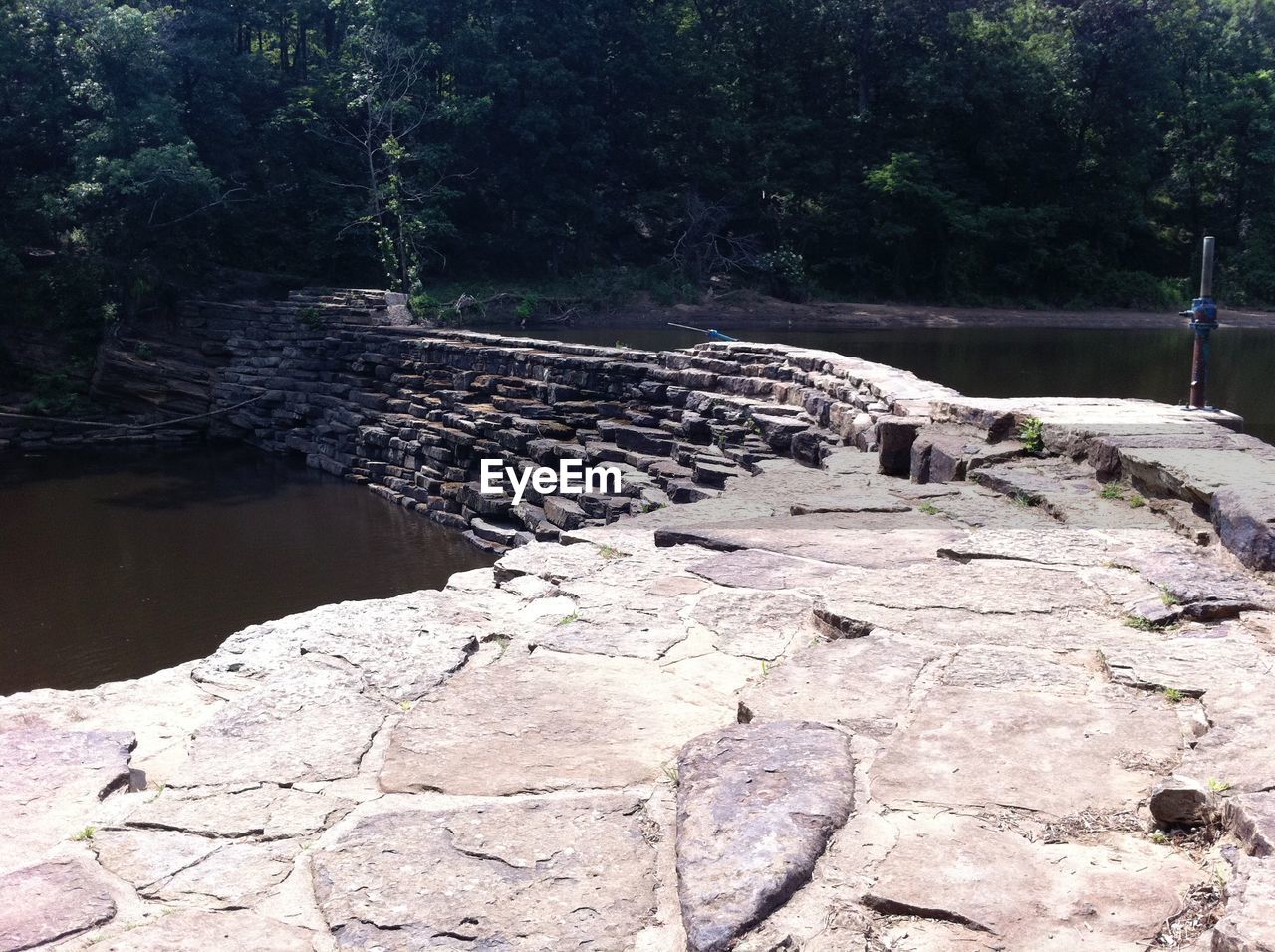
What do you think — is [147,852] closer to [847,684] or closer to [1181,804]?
[847,684]

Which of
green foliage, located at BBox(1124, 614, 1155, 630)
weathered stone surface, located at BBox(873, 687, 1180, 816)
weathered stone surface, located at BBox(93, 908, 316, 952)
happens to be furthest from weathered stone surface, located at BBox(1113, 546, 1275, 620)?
weathered stone surface, located at BBox(93, 908, 316, 952)

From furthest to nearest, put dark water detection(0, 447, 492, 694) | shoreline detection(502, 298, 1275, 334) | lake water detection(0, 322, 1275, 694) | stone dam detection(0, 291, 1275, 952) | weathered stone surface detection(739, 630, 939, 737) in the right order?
shoreline detection(502, 298, 1275, 334)
lake water detection(0, 322, 1275, 694)
dark water detection(0, 447, 492, 694)
weathered stone surface detection(739, 630, 939, 737)
stone dam detection(0, 291, 1275, 952)

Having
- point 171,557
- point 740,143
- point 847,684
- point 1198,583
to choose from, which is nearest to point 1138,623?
point 1198,583

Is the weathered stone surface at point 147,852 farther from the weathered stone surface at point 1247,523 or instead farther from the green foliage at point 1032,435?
the green foliage at point 1032,435

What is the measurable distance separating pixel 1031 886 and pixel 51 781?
173 centimetres

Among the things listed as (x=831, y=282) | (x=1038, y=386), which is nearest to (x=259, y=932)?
(x=1038, y=386)

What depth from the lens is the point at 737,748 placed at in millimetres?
2086

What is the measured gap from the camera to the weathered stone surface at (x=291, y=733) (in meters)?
2.17

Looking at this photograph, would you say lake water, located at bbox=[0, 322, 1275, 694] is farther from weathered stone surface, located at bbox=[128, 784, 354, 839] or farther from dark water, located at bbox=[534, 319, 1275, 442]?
weathered stone surface, located at bbox=[128, 784, 354, 839]

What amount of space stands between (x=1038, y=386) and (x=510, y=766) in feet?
41.9

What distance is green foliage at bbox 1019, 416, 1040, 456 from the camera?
4.80 metres

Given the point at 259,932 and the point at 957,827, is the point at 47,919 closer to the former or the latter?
the point at 259,932

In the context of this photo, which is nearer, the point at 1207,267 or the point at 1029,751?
the point at 1029,751

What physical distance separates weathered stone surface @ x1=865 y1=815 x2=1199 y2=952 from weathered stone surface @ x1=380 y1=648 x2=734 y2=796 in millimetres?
559
